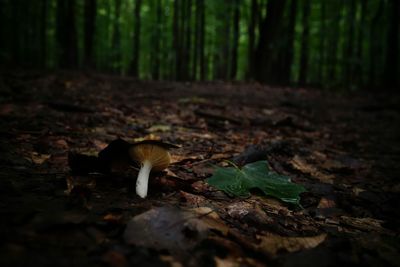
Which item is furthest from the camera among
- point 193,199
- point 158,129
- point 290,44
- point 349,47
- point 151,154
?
point 349,47

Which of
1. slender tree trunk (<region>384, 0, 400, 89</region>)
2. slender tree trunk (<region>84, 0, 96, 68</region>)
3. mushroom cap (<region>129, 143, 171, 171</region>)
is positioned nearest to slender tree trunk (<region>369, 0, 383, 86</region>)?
slender tree trunk (<region>384, 0, 400, 89</region>)

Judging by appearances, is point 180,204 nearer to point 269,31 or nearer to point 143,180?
point 143,180

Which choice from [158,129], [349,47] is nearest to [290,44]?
[349,47]

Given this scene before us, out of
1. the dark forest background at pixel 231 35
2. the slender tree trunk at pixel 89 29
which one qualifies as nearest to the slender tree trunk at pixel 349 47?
the dark forest background at pixel 231 35

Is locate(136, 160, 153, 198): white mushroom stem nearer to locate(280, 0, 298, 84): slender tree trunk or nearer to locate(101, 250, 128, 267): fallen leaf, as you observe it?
locate(101, 250, 128, 267): fallen leaf

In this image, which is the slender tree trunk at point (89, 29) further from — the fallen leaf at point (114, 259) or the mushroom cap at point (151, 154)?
the fallen leaf at point (114, 259)

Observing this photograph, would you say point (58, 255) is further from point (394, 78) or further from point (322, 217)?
point (394, 78)
